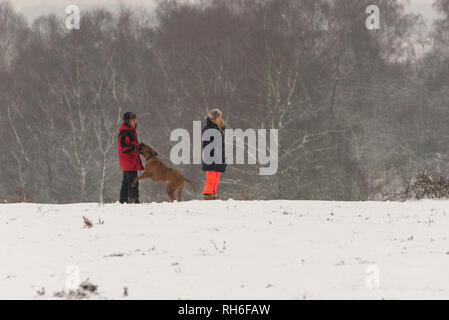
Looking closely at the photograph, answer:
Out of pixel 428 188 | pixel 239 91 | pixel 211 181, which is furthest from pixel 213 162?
pixel 239 91

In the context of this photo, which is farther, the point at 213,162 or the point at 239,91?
the point at 239,91

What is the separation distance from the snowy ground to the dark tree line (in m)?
19.0

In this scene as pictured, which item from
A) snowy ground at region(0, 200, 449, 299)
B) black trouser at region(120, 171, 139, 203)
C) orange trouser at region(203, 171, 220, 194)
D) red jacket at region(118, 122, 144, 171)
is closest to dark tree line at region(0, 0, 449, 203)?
orange trouser at region(203, 171, 220, 194)

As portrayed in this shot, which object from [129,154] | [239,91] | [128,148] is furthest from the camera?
[239,91]

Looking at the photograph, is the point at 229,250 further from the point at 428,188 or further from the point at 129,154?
the point at 428,188

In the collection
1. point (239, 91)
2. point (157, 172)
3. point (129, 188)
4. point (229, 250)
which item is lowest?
point (229, 250)

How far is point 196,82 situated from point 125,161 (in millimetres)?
24545

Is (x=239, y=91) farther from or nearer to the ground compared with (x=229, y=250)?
farther from the ground

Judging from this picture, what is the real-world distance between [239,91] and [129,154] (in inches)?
908

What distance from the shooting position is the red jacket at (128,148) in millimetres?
12203

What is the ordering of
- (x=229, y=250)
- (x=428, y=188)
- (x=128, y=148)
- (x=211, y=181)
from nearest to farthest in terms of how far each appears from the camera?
(x=229, y=250)
(x=128, y=148)
(x=211, y=181)
(x=428, y=188)

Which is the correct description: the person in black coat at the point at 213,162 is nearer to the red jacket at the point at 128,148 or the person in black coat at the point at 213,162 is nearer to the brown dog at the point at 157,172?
the brown dog at the point at 157,172

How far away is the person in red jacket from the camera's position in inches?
481

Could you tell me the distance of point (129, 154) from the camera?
1234 cm
